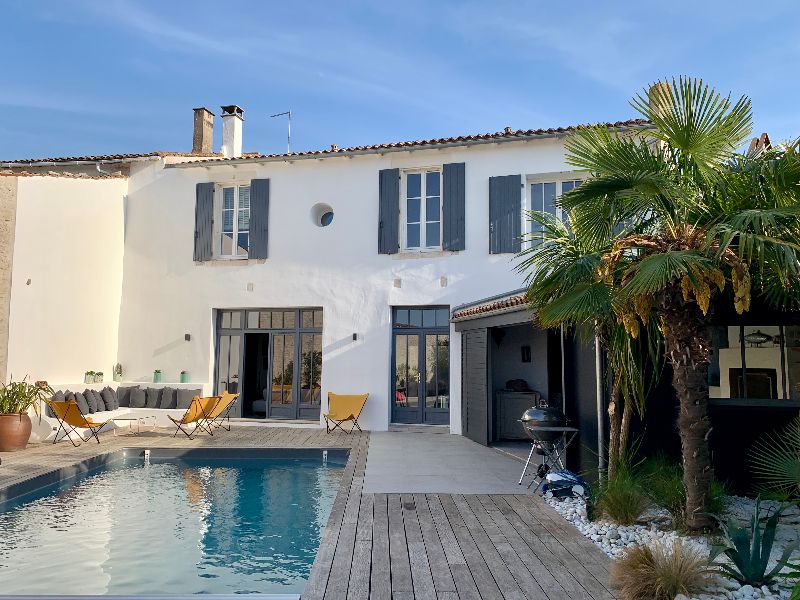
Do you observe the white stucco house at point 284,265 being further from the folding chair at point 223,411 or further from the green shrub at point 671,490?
the green shrub at point 671,490

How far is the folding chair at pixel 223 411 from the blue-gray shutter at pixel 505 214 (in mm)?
5790

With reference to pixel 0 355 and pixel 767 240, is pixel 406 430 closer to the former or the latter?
pixel 0 355

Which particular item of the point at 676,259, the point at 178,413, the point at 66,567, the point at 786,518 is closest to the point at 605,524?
the point at 786,518

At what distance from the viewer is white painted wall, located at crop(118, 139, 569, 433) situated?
12.2 meters

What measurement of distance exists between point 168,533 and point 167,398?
723 centimetres

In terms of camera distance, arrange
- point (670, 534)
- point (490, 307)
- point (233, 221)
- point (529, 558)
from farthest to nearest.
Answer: point (233, 221)
point (490, 307)
point (670, 534)
point (529, 558)

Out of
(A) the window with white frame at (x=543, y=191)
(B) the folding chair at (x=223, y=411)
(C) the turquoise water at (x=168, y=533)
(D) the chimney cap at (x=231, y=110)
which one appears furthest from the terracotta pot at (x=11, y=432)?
(A) the window with white frame at (x=543, y=191)

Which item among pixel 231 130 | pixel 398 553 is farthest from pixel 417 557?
pixel 231 130

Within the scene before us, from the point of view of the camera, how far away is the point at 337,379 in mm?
12602

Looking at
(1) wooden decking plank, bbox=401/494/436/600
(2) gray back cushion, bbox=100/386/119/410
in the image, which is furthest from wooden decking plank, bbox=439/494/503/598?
(2) gray back cushion, bbox=100/386/119/410

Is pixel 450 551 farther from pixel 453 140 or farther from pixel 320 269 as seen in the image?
pixel 453 140

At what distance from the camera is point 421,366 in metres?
12.4

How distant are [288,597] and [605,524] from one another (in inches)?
112

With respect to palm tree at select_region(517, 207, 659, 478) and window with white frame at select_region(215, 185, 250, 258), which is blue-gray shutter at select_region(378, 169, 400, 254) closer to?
window with white frame at select_region(215, 185, 250, 258)
